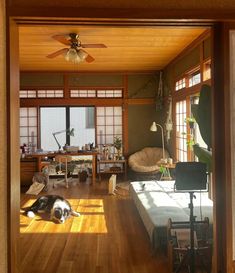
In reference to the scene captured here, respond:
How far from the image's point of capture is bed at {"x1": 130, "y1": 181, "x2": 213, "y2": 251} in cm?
325

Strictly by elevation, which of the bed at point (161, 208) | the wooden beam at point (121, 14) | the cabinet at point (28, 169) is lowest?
the bed at point (161, 208)

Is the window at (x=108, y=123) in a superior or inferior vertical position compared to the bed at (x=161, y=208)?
superior

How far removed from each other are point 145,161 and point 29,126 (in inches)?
125

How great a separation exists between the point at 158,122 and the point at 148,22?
6273 millimetres

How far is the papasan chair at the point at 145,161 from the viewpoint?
7.34m

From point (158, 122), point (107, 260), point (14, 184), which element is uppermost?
point (158, 122)

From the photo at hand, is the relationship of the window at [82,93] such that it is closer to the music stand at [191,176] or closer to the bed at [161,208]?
the bed at [161,208]

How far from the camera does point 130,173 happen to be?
8.02 meters

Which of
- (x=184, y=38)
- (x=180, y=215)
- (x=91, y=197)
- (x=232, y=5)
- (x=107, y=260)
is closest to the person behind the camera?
(x=232, y=5)

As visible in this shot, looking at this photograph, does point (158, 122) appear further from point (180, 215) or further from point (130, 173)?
point (180, 215)

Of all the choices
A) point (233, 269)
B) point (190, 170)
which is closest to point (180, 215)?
point (190, 170)

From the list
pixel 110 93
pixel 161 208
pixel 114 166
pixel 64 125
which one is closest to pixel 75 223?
pixel 161 208

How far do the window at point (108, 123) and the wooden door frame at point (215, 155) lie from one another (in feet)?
20.4

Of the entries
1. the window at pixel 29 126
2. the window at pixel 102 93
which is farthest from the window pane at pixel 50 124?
the window at pixel 102 93
